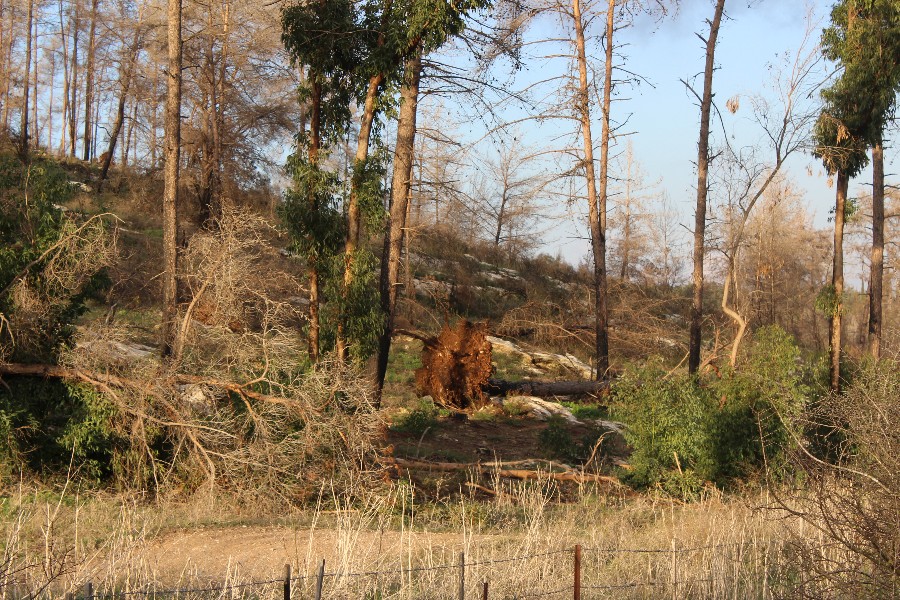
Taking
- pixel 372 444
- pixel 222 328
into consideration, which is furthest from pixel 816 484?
pixel 222 328

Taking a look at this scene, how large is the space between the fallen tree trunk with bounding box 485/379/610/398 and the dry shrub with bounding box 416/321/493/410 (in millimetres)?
1507

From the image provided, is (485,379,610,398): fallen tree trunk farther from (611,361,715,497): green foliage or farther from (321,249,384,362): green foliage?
(611,361,715,497): green foliage

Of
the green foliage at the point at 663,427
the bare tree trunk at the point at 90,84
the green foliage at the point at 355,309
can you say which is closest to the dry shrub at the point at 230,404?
the green foliage at the point at 355,309

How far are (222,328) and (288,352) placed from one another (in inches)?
38.6

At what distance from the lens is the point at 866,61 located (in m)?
20.6

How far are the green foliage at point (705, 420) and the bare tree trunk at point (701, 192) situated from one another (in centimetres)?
749

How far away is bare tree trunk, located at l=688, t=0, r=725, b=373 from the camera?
69.5 feet

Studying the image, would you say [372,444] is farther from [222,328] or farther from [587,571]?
[587,571]

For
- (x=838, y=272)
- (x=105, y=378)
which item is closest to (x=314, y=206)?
(x=105, y=378)

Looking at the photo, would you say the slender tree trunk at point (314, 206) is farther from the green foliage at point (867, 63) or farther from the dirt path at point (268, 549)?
the green foliage at point (867, 63)

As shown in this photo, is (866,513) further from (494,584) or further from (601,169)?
(601,169)

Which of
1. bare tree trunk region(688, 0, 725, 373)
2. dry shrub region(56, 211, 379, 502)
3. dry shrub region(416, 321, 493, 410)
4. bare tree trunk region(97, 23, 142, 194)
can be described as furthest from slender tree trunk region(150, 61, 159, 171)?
dry shrub region(56, 211, 379, 502)

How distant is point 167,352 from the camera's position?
13.2 meters

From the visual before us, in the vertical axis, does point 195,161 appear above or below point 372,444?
above
